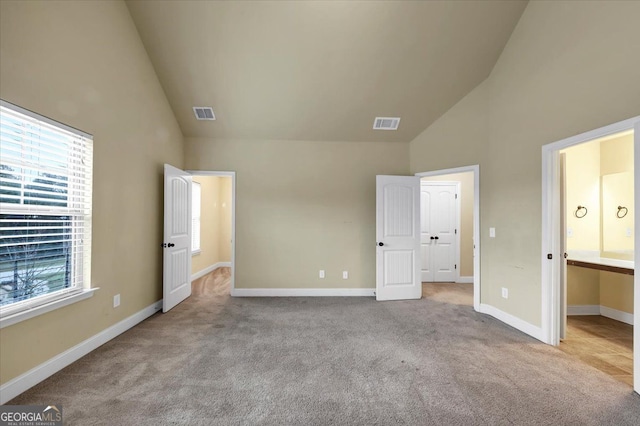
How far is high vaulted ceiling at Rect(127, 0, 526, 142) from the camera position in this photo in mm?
3082

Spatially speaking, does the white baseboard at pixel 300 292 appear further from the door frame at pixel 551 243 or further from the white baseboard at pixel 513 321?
the door frame at pixel 551 243

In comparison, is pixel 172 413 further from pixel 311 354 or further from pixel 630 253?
pixel 630 253

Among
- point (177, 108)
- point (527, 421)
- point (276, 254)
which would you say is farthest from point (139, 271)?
point (527, 421)

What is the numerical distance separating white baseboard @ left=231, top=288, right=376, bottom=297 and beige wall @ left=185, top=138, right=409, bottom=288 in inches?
2.7

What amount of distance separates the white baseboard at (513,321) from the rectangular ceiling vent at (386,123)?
2960 millimetres

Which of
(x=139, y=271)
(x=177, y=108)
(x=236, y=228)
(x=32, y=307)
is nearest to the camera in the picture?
(x=32, y=307)

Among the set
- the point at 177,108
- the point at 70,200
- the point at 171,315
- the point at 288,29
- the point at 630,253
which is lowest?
the point at 171,315

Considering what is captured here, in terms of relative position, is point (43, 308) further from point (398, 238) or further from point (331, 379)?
point (398, 238)

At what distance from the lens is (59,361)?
2346 mm

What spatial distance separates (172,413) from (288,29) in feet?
12.3

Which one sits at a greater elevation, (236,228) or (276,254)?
(236,228)

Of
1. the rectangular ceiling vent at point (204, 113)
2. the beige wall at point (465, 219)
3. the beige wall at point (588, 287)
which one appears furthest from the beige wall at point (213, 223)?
the beige wall at point (588, 287)

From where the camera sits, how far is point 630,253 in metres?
3.50

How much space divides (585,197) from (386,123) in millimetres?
2892
